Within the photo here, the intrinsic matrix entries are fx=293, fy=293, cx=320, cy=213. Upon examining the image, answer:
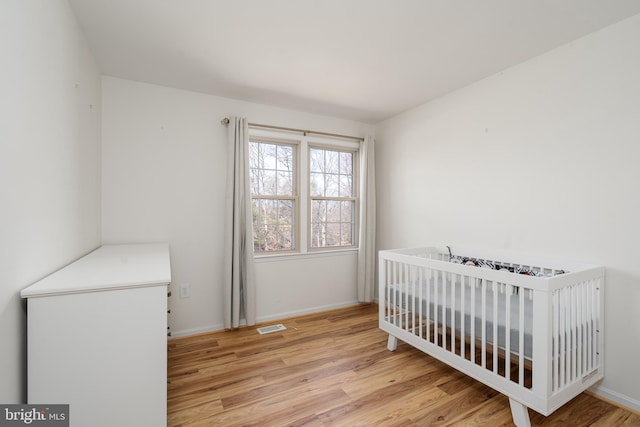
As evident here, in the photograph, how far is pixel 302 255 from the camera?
132 inches

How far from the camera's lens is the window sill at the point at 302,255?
10.3 ft

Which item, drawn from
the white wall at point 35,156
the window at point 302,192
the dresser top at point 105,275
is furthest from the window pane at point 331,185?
the white wall at point 35,156

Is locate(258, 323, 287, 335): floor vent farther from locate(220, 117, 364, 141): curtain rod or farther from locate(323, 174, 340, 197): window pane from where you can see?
locate(220, 117, 364, 141): curtain rod

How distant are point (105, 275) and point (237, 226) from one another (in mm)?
1481

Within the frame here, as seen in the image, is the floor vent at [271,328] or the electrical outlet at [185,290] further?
the floor vent at [271,328]

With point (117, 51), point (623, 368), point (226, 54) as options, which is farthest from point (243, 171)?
point (623, 368)

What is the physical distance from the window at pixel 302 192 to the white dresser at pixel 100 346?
187 centimetres

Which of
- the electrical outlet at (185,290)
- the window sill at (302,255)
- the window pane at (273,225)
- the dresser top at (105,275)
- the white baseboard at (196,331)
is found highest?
the window pane at (273,225)

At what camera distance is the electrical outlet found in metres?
2.76

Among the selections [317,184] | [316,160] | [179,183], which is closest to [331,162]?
[316,160]

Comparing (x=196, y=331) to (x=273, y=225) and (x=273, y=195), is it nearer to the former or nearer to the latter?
(x=273, y=225)

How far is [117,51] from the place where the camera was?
83.4 inches

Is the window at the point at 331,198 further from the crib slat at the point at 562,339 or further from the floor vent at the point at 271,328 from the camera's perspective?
the crib slat at the point at 562,339

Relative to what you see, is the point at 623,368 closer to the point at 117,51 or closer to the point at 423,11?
the point at 423,11
